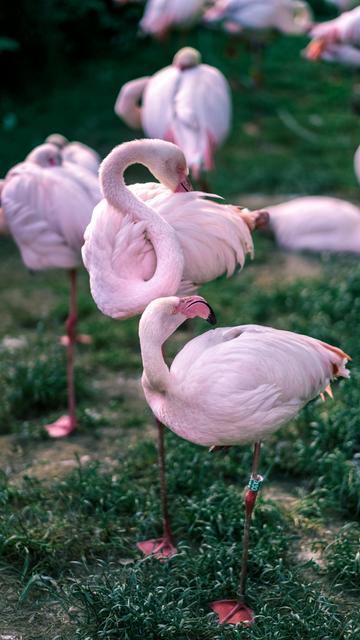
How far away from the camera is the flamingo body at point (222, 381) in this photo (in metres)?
3.02

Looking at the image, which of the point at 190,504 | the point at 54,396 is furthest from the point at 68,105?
the point at 190,504

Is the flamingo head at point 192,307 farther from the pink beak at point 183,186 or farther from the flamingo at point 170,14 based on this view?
Answer: the flamingo at point 170,14

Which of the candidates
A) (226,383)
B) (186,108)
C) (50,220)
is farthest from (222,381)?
(186,108)

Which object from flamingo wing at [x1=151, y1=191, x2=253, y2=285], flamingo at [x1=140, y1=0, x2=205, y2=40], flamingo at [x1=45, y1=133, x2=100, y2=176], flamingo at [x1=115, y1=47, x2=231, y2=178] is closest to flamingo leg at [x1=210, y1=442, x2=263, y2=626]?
flamingo wing at [x1=151, y1=191, x2=253, y2=285]

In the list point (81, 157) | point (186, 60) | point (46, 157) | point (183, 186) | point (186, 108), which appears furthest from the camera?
point (186, 60)

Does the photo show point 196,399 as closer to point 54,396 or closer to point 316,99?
point 54,396

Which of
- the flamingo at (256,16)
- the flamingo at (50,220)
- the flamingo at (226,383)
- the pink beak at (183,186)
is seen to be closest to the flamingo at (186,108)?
the flamingo at (50,220)

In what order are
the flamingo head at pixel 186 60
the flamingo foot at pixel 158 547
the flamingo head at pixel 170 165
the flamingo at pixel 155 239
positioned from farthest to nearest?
the flamingo head at pixel 186 60 < the flamingo head at pixel 170 165 < the flamingo at pixel 155 239 < the flamingo foot at pixel 158 547

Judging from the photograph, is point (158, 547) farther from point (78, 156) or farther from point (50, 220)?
point (78, 156)

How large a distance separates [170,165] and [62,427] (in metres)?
1.38

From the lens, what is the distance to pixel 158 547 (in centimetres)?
348

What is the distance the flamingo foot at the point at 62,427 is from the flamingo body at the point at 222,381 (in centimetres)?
129

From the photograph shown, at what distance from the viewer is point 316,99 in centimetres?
962

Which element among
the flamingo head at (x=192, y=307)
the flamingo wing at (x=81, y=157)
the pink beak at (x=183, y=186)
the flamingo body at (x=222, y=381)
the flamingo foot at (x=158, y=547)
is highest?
the pink beak at (x=183, y=186)
